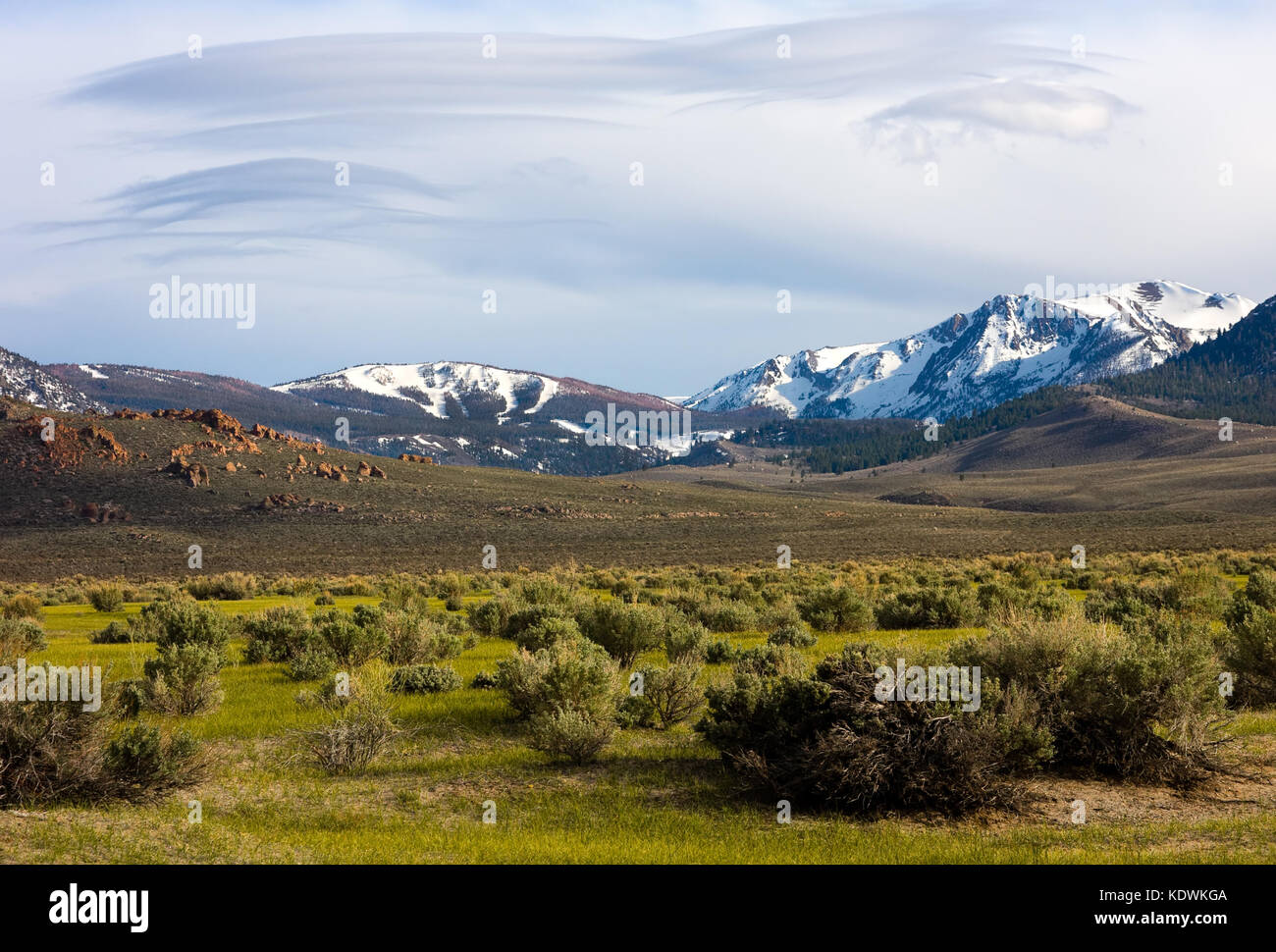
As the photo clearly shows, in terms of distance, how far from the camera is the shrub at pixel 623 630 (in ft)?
52.4

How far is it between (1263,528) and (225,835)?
2427 inches

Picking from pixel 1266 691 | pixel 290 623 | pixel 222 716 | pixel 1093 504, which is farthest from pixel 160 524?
pixel 1093 504

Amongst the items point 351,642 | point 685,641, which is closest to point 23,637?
point 351,642

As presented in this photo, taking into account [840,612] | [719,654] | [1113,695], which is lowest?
[840,612]

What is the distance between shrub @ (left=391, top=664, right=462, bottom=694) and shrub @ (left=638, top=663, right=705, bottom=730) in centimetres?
370

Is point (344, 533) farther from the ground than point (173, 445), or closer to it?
closer to it

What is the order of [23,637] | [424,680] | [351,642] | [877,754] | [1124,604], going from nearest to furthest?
[877,754] → [424,680] → [351,642] → [23,637] → [1124,604]

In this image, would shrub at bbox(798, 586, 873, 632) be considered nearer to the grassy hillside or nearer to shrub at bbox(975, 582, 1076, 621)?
shrub at bbox(975, 582, 1076, 621)

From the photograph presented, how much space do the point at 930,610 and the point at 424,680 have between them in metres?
12.8

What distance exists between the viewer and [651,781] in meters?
9.71

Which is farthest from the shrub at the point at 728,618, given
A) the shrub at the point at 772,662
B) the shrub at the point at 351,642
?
the shrub at the point at 351,642

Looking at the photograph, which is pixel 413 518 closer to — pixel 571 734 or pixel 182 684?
pixel 182 684

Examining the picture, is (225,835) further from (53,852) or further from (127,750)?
(127,750)

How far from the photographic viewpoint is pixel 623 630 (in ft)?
52.5
